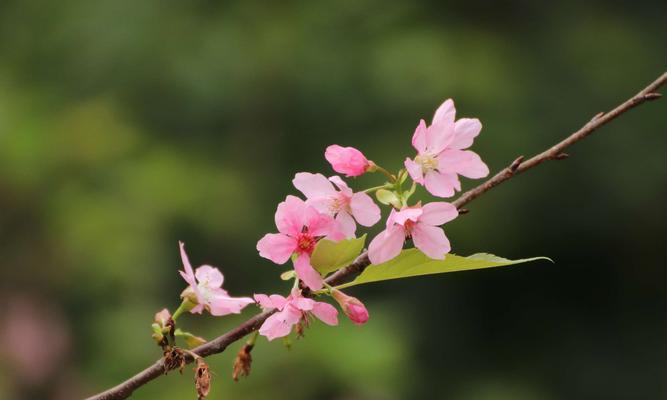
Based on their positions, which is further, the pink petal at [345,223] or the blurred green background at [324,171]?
the blurred green background at [324,171]

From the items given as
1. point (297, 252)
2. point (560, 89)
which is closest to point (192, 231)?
point (560, 89)

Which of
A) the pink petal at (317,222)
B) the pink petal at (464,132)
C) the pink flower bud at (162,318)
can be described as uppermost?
the pink petal at (464,132)

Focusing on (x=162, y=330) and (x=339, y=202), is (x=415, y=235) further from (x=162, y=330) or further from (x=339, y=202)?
(x=162, y=330)

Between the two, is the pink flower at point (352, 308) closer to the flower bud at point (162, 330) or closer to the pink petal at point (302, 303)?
the pink petal at point (302, 303)

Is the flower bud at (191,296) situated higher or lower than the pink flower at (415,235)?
lower

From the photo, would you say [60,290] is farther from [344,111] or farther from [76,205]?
[344,111]

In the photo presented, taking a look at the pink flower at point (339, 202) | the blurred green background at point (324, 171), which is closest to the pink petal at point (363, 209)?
the pink flower at point (339, 202)

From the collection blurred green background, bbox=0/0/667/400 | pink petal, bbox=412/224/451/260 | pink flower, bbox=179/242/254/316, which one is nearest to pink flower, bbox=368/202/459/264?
pink petal, bbox=412/224/451/260
